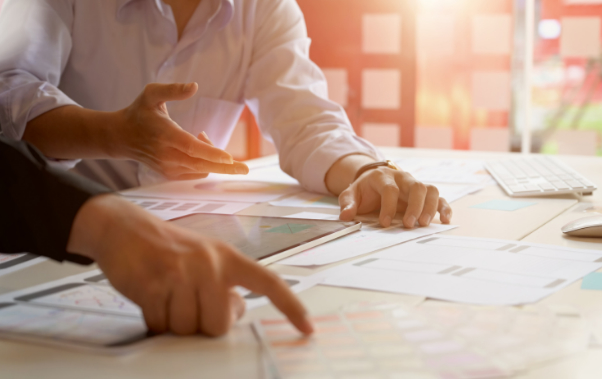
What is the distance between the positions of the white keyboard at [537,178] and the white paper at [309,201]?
0.36m

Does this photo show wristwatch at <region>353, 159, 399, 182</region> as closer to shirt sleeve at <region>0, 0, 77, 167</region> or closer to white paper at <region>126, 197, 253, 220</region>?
white paper at <region>126, 197, 253, 220</region>

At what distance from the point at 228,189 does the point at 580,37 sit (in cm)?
321

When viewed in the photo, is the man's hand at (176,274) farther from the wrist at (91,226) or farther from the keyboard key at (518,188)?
the keyboard key at (518,188)

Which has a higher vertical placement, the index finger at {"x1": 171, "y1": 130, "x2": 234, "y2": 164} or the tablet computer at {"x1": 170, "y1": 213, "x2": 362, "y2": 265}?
the index finger at {"x1": 171, "y1": 130, "x2": 234, "y2": 164}

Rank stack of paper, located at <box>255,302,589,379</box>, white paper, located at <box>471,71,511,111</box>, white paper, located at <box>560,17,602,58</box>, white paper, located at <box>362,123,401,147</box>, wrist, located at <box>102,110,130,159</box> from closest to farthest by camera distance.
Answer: stack of paper, located at <box>255,302,589,379</box>, wrist, located at <box>102,110,130,159</box>, white paper, located at <box>560,17,602,58</box>, white paper, located at <box>471,71,511,111</box>, white paper, located at <box>362,123,401,147</box>

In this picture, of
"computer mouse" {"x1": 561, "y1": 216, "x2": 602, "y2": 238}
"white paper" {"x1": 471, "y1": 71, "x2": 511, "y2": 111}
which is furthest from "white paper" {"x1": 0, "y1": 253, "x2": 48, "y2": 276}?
"white paper" {"x1": 471, "y1": 71, "x2": 511, "y2": 111}

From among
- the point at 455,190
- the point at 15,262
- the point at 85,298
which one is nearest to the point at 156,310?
the point at 85,298

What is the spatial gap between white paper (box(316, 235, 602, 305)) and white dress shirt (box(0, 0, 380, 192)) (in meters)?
0.48

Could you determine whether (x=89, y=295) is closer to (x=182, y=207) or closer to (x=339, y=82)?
(x=182, y=207)

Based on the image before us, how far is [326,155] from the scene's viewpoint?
4.03 feet

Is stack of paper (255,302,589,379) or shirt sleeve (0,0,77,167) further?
shirt sleeve (0,0,77,167)

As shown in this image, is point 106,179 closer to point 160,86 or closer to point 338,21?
point 160,86

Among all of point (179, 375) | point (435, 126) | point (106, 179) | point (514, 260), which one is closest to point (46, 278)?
point (179, 375)

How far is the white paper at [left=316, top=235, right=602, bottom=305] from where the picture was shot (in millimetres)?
600
